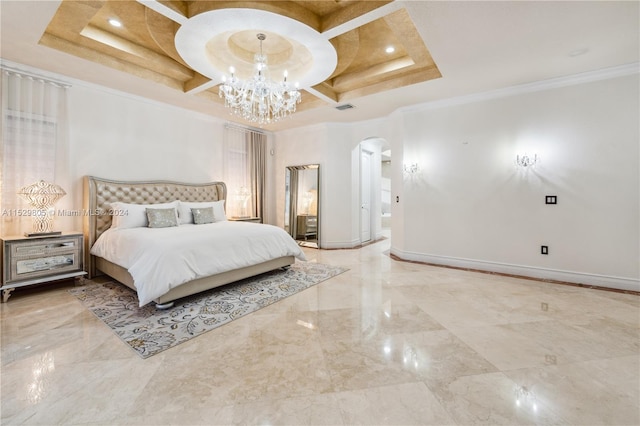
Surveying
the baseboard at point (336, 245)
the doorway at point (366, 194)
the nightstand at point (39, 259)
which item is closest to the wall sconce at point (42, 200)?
the nightstand at point (39, 259)

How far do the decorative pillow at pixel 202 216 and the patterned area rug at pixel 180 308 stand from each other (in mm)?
1362

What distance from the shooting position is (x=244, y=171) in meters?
6.11

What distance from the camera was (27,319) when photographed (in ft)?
8.57

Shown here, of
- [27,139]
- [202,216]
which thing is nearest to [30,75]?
[27,139]

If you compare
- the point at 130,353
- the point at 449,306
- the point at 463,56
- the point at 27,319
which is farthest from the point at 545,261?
the point at 27,319

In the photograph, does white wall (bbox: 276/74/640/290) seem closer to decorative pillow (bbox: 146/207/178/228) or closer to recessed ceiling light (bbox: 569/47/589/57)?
recessed ceiling light (bbox: 569/47/589/57)

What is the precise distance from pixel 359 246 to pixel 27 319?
5277mm

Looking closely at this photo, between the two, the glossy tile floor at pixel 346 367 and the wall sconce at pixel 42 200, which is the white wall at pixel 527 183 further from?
the wall sconce at pixel 42 200

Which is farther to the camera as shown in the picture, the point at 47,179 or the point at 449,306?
the point at 47,179

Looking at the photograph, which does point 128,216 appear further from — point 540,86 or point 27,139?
point 540,86

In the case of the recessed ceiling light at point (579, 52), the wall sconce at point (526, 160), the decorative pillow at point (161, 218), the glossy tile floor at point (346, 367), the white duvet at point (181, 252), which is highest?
the recessed ceiling light at point (579, 52)

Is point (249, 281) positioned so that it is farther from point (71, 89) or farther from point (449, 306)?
point (71, 89)

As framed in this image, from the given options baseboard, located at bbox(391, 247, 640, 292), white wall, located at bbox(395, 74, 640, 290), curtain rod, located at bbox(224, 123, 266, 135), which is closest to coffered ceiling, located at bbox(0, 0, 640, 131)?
white wall, located at bbox(395, 74, 640, 290)

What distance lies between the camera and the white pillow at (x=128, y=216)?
3854 mm
